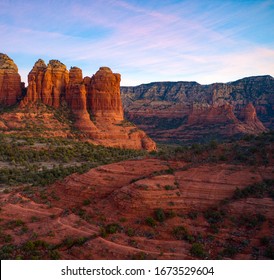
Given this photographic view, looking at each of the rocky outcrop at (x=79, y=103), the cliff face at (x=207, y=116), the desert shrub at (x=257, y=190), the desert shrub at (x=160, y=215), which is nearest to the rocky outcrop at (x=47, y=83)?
the rocky outcrop at (x=79, y=103)

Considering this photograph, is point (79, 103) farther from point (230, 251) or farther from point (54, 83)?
point (230, 251)

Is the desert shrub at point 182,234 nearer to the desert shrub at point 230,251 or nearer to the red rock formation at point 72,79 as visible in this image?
the desert shrub at point 230,251

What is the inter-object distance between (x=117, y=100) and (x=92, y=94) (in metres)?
6.65

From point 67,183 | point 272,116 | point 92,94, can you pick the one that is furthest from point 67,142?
point 272,116

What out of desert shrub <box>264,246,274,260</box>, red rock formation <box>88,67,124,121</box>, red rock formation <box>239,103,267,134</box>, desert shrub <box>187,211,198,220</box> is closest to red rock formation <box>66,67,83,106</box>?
red rock formation <box>88,67,124,121</box>

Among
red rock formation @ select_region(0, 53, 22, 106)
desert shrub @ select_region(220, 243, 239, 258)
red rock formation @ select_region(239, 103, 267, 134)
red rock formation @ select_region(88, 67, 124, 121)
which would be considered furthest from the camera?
red rock formation @ select_region(239, 103, 267, 134)

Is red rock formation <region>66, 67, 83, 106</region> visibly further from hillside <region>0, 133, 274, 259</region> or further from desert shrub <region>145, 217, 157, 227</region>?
desert shrub <region>145, 217, 157, 227</region>

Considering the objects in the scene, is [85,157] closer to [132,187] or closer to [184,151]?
[184,151]

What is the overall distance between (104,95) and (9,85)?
73.4 ft

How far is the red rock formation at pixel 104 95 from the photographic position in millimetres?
71375

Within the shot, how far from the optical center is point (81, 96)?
68500 millimetres

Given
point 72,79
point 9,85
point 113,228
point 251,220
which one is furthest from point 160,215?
point 9,85

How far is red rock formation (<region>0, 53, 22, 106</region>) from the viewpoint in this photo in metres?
68.6

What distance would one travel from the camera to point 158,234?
14867 mm
